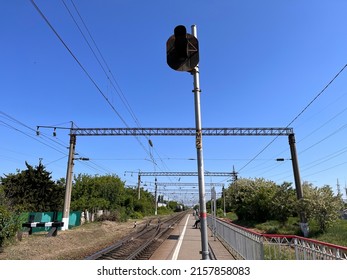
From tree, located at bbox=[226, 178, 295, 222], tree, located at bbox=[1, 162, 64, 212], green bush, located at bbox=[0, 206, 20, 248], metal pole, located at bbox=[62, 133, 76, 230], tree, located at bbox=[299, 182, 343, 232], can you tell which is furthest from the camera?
tree, located at bbox=[1, 162, 64, 212]

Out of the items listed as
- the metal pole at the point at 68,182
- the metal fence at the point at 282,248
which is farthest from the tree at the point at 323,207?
the metal pole at the point at 68,182

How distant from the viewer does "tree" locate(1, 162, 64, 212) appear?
107 feet

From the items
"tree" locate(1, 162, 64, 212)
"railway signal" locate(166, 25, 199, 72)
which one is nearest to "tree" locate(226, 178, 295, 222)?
"tree" locate(1, 162, 64, 212)

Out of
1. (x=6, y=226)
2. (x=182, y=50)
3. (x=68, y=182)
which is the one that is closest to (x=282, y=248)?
(x=182, y=50)

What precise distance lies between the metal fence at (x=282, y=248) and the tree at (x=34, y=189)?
89.6ft

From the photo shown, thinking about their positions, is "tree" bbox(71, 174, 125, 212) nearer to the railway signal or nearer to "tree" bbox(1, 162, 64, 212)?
"tree" bbox(1, 162, 64, 212)

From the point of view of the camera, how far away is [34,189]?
33875 millimetres

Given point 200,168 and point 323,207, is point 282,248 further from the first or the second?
point 323,207

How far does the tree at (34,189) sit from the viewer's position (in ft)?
107

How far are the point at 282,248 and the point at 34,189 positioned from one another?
31.1 m

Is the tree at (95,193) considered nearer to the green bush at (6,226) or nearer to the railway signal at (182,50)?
the green bush at (6,226)

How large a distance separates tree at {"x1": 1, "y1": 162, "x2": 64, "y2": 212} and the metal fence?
27305 mm
